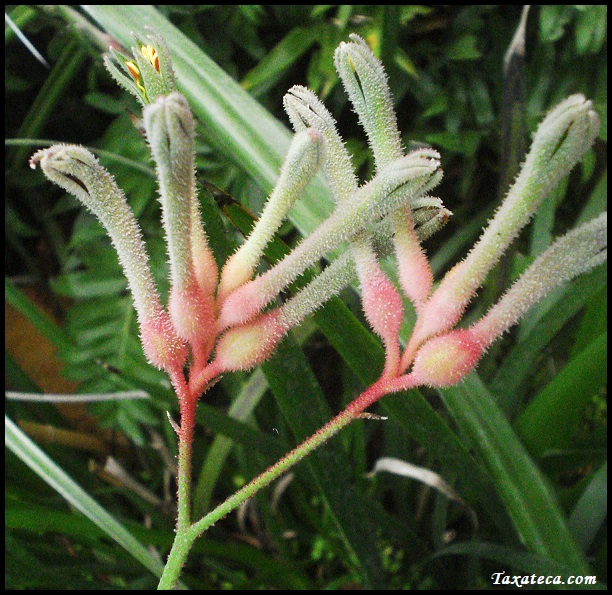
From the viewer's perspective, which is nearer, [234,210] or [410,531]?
[234,210]

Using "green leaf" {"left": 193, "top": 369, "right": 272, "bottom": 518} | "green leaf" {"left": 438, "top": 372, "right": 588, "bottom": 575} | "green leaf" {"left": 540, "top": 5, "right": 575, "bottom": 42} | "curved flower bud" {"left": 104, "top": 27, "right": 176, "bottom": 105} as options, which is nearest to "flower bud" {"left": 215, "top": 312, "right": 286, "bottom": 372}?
"curved flower bud" {"left": 104, "top": 27, "right": 176, "bottom": 105}

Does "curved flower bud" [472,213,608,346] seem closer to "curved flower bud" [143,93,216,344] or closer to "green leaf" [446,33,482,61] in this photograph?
"curved flower bud" [143,93,216,344]

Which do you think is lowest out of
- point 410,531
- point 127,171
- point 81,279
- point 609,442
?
point 410,531

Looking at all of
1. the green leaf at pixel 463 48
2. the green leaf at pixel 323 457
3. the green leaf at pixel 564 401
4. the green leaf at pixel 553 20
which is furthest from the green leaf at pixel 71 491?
the green leaf at pixel 553 20

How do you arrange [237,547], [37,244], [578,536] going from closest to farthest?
[578,536] → [237,547] → [37,244]

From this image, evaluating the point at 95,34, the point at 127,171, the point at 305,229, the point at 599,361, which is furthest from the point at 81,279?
the point at 599,361

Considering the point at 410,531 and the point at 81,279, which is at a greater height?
the point at 81,279

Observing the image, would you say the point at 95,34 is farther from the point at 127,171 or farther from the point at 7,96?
the point at 7,96

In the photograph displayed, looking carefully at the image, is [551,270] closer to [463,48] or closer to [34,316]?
[463,48]
